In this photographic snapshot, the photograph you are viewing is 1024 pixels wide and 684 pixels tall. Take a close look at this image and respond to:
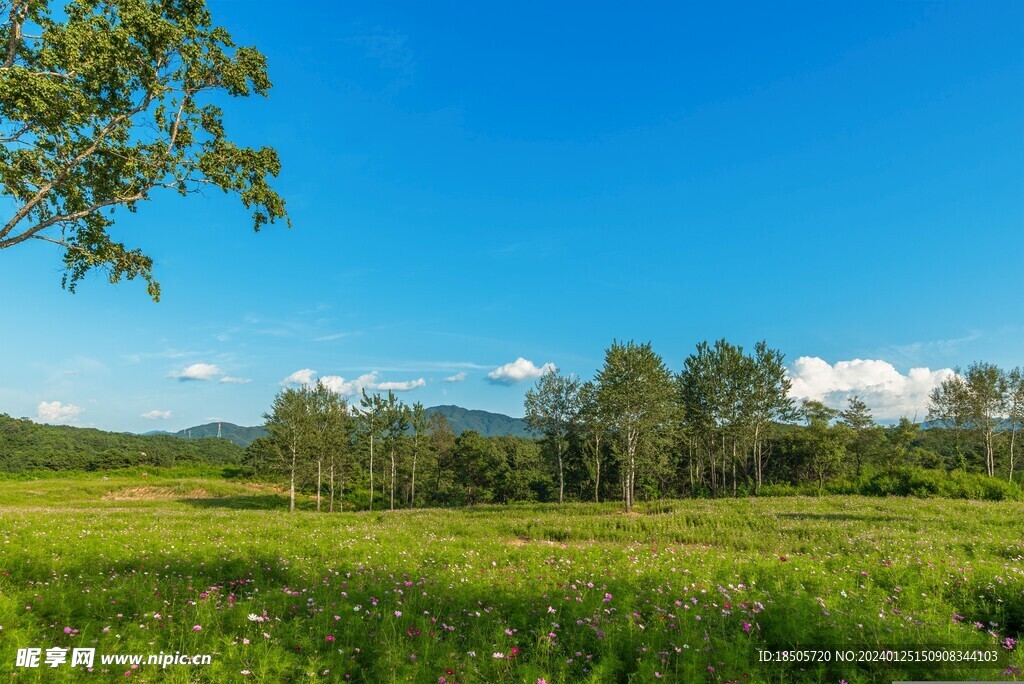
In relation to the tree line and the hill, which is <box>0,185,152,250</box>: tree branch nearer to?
the tree line

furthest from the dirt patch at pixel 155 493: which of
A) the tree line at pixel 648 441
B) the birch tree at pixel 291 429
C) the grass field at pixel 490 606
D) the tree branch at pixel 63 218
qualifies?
the tree branch at pixel 63 218

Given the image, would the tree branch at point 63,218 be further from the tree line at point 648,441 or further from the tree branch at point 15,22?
the tree line at point 648,441

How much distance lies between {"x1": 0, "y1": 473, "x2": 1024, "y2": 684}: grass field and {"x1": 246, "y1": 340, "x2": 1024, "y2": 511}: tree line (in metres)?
19.6

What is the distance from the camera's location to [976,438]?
54.0m

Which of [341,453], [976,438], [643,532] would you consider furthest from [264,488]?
[976,438]

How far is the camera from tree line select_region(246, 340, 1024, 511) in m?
37.3

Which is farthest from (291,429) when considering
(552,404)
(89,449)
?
(89,449)

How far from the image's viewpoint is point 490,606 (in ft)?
25.4

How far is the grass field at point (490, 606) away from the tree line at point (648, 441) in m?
19.6

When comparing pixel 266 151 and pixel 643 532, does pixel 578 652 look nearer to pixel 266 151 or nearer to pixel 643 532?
pixel 643 532

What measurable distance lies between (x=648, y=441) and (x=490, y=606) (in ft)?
118

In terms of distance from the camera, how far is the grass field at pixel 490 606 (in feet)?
18.1

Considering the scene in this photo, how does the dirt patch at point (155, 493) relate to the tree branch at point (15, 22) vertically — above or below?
below

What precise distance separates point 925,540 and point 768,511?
11.3 m
